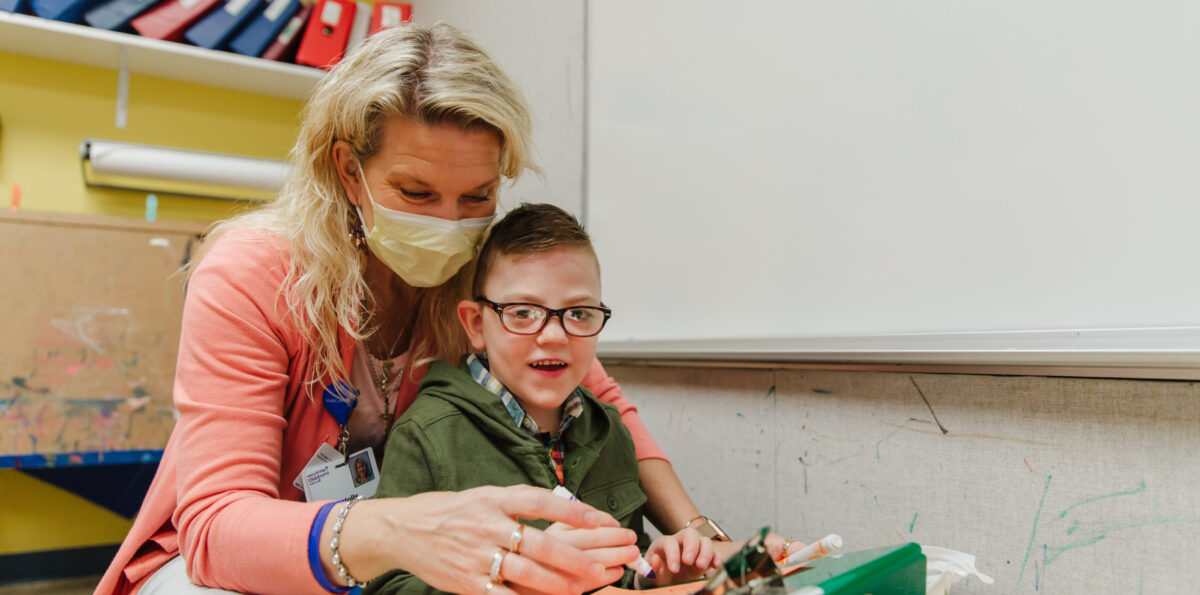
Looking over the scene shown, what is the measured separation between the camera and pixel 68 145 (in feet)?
9.72

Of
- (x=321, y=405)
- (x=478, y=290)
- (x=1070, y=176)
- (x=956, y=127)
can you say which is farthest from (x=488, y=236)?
(x=1070, y=176)

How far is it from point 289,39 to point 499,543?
9.82ft

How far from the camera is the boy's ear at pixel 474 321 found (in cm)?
111

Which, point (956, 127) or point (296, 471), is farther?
point (296, 471)

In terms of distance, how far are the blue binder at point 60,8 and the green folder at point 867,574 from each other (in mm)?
3161

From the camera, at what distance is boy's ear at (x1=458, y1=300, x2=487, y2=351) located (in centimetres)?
111

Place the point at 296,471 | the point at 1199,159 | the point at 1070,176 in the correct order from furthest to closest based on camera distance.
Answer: the point at 296,471, the point at 1070,176, the point at 1199,159

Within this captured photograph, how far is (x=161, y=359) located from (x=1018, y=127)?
9.34ft

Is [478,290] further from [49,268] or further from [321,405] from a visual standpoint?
[49,268]

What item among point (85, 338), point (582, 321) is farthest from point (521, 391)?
point (85, 338)

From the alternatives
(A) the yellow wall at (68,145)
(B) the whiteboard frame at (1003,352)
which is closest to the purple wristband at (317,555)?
(B) the whiteboard frame at (1003,352)

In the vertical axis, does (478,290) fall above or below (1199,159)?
below

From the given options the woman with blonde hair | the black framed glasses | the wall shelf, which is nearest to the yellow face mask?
the woman with blonde hair

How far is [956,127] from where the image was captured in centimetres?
87
